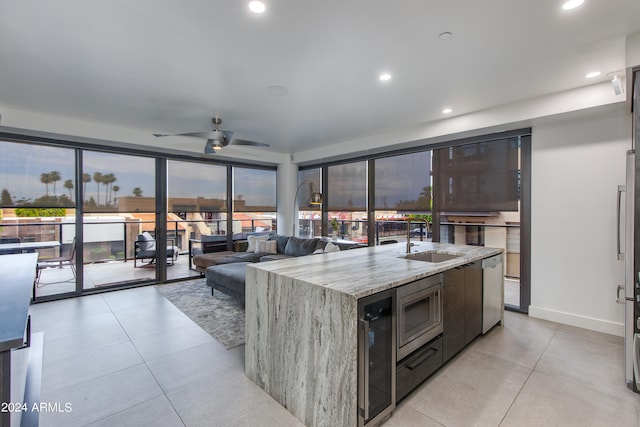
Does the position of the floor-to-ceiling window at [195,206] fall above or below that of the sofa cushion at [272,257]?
above

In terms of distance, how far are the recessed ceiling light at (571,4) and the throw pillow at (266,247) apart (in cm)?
526

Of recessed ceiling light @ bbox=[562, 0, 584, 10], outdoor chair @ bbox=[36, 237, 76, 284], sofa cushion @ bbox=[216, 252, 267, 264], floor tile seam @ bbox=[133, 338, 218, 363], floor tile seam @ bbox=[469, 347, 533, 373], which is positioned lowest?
floor tile seam @ bbox=[469, 347, 533, 373]

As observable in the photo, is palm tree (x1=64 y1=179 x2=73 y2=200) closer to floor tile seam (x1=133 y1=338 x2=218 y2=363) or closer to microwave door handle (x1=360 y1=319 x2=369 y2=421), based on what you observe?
floor tile seam (x1=133 y1=338 x2=218 y2=363)

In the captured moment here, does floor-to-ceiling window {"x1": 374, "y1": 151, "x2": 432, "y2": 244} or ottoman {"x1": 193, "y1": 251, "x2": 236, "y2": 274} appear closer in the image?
floor-to-ceiling window {"x1": 374, "y1": 151, "x2": 432, "y2": 244}

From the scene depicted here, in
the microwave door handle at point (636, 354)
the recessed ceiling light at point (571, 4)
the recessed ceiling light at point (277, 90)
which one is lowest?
the microwave door handle at point (636, 354)

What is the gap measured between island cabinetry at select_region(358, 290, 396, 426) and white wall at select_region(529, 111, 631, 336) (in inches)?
119

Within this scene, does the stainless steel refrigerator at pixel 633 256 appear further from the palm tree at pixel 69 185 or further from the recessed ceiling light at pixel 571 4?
the palm tree at pixel 69 185

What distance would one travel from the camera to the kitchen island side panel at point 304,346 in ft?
5.49

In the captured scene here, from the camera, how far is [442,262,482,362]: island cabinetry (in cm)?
246

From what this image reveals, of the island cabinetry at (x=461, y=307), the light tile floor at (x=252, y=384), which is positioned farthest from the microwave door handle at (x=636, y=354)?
the island cabinetry at (x=461, y=307)

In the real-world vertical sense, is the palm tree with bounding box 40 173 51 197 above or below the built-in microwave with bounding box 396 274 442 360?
above

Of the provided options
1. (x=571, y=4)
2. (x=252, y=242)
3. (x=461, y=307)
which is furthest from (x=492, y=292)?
(x=252, y=242)

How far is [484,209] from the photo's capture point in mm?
4301

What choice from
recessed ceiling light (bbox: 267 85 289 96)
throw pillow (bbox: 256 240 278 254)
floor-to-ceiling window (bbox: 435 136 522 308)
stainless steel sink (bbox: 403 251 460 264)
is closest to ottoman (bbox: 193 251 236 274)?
throw pillow (bbox: 256 240 278 254)
